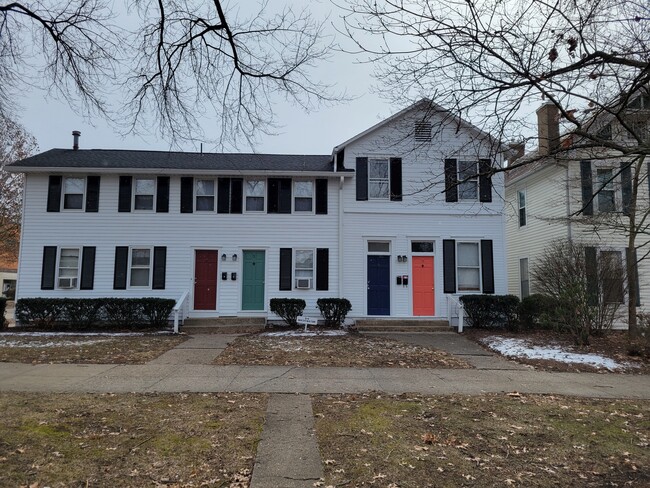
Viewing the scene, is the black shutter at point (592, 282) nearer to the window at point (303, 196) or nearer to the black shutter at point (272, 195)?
the window at point (303, 196)

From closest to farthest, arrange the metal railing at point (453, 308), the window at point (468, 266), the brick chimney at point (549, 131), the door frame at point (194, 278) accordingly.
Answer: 1. the brick chimney at point (549, 131)
2. the metal railing at point (453, 308)
3. the door frame at point (194, 278)
4. the window at point (468, 266)

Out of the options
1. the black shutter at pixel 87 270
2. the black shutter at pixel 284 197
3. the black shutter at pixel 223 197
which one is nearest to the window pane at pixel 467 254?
the black shutter at pixel 284 197

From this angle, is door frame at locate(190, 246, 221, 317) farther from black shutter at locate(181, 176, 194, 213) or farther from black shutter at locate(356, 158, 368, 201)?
→ black shutter at locate(356, 158, 368, 201)

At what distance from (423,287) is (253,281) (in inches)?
225

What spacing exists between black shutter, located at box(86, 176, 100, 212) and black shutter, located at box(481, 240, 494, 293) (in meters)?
13.1

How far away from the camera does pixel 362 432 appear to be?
15.9 ft

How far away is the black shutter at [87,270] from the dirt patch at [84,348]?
2.58m

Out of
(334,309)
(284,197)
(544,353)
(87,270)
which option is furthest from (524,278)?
(87,270)

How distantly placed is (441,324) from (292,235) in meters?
5.68

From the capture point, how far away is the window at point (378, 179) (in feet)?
51.0

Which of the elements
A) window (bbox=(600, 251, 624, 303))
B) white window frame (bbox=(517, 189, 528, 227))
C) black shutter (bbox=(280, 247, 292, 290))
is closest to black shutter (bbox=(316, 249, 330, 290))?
black shutter (bbox=(280, 247, 292, 290))

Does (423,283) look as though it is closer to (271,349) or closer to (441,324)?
(441,324)

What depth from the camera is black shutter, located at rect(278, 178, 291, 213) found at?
15.5 m

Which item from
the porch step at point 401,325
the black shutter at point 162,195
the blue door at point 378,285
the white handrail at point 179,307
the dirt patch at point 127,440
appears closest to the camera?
the dirt patch at point 127,440
